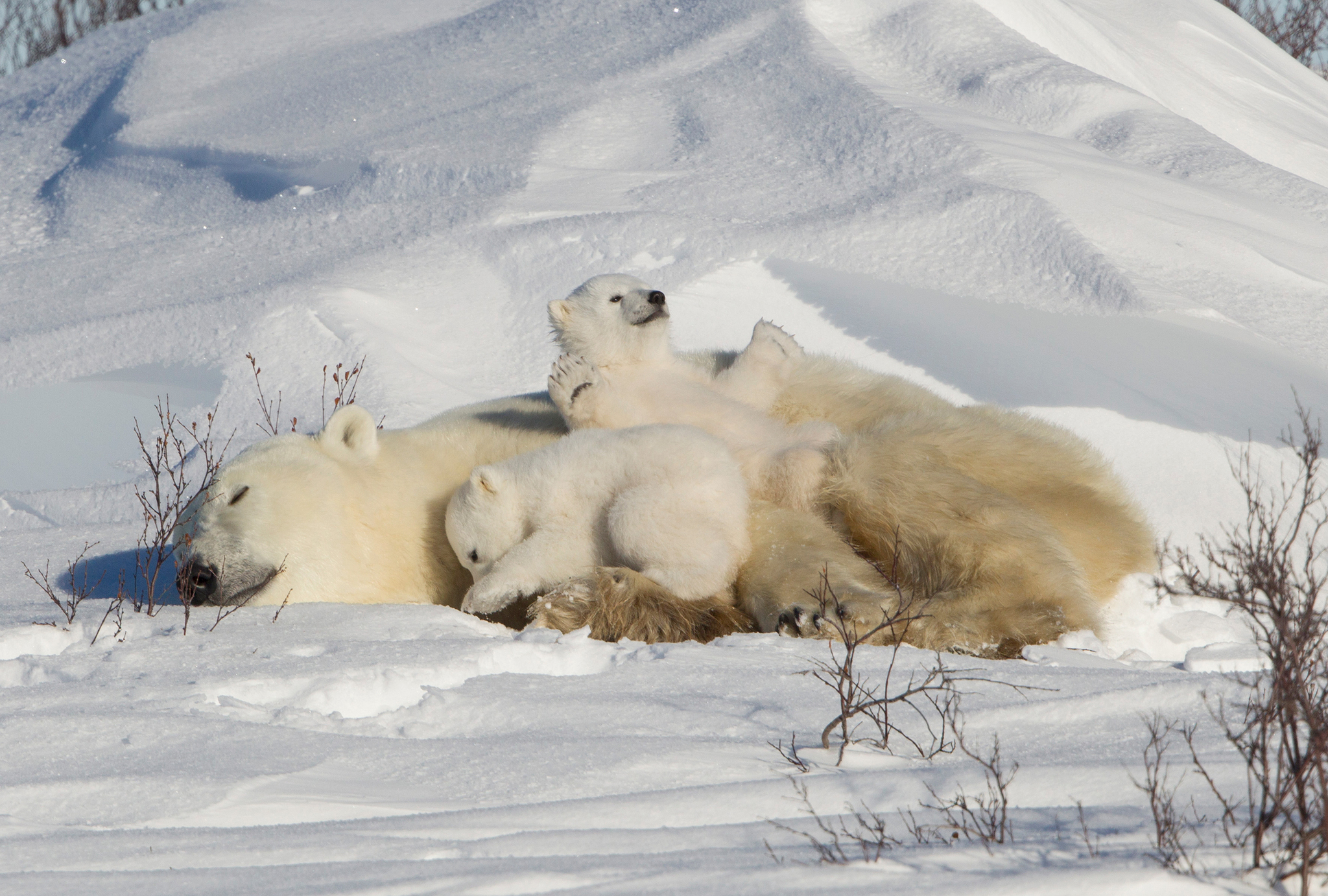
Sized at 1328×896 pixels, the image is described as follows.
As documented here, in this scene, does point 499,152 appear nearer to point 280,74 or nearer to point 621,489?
point 280,74

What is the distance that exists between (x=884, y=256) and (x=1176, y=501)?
4.80ft

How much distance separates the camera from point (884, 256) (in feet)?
14.9

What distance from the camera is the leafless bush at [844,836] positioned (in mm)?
1175

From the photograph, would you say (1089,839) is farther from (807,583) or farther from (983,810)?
(807,583)

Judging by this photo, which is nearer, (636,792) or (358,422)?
(636,792)

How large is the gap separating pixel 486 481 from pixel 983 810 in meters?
1.81

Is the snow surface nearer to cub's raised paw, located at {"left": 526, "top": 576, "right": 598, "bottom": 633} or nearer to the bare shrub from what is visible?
the bare shrub

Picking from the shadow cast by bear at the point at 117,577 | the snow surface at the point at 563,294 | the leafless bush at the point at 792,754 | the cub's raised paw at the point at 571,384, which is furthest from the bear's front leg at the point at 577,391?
the leafless bush at the point at 792,754

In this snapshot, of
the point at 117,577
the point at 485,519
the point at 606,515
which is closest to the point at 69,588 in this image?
the point at 117,577

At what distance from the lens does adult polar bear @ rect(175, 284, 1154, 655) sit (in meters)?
2.73

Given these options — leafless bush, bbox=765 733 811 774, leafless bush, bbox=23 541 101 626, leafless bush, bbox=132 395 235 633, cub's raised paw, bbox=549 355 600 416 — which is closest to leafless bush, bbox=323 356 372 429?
leafless bush, bbox=132 395 235 633

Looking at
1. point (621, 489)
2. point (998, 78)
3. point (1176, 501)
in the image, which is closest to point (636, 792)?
point (621, 489)

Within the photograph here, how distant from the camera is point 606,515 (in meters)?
2.89

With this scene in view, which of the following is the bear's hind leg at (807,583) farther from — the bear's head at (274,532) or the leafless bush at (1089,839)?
the leafless bush at (1089,839)
